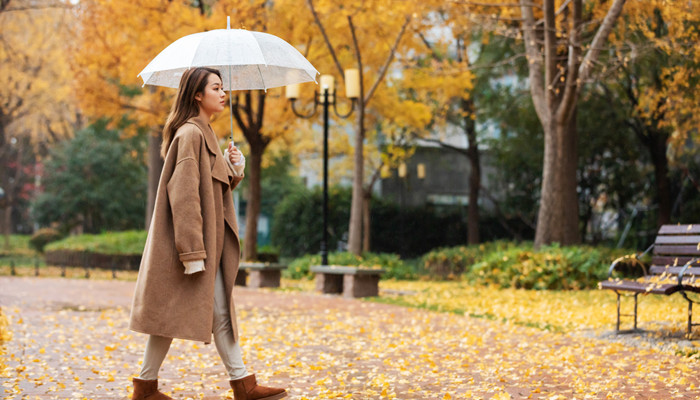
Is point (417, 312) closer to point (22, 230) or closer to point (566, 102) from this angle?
point (566, 102)

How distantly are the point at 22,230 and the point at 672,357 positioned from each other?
3886cm

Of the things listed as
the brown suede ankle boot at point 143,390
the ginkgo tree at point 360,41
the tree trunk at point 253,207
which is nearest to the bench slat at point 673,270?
the brown suede ankle boot at point 143,390

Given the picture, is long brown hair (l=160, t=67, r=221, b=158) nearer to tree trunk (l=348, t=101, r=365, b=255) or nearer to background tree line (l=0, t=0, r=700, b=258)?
background tree line (l=0, t=0, r=700, b=258)

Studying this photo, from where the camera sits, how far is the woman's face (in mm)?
4496

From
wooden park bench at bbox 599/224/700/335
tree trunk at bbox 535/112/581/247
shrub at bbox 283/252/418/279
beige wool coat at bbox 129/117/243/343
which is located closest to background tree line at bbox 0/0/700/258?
tree trunk at bbox 535/112/581/247

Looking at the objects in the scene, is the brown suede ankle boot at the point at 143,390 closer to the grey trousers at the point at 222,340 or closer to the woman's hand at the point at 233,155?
the grey trousers at the point at 222,340

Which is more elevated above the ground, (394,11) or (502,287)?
(394,11)

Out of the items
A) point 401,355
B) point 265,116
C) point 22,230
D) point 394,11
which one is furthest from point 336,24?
point 22,230

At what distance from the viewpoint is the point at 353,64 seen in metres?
17.8

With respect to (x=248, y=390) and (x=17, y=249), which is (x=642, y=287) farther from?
(x=17, y=249)

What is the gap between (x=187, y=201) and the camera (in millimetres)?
4168

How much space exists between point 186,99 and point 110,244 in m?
18.6

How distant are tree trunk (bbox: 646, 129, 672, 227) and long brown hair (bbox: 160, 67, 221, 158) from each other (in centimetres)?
1584

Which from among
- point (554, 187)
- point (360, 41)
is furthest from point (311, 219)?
point (554, 187)
